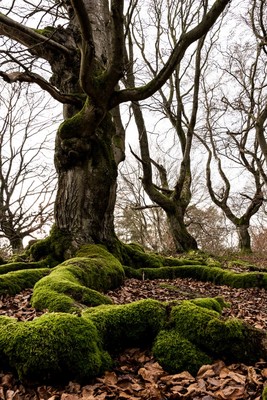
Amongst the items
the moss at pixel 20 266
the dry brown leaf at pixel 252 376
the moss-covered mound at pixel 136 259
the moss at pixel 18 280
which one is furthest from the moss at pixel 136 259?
the dry brown leaf at pixel 252 376

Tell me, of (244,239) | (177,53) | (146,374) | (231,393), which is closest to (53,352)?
(146,374)

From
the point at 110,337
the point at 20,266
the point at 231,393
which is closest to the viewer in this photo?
the point at 231,393

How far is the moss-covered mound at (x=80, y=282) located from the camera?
11.9 ft

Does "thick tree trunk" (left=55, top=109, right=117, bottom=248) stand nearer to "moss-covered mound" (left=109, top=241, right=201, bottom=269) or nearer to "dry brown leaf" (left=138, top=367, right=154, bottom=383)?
→ "moss-covered mound" (left=109, top=241, right=201, bottom=269)

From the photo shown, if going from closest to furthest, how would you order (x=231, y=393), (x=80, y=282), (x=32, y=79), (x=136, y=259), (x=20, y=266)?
1. (x=231, y=393)
2. (x=80, y=282)
3. (x=32, y=79)
4. (x=20, y=266)
5. (x=136, y=259)

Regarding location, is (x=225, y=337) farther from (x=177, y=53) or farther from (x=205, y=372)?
(x=177, y=53)

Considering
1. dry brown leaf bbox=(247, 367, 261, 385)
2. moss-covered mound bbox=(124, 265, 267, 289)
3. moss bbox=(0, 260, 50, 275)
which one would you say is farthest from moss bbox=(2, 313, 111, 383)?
moss-covered mound bbox=(124, 265, 267, 289)

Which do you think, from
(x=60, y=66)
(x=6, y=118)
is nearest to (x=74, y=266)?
(x=60, y=66)

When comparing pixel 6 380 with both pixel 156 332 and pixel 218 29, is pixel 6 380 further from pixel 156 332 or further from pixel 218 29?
pixel 218 29

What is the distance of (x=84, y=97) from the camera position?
7520 millimetres

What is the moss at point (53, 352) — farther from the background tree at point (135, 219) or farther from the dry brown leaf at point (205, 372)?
the background tree at point (135, 219)

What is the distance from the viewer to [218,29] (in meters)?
14.3

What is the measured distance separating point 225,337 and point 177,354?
43 cm

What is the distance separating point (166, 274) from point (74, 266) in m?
3.18
